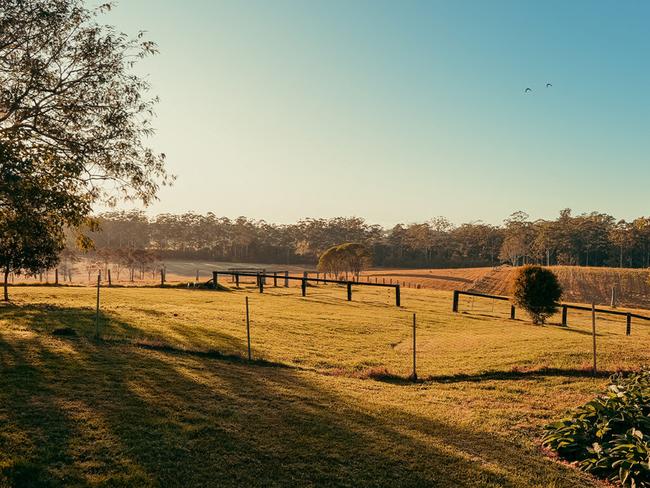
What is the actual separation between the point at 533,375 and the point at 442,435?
7.16 m

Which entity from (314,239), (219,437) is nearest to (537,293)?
(219,437)

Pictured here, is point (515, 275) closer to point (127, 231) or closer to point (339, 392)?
point (339, 392)

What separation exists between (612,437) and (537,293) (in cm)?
2389

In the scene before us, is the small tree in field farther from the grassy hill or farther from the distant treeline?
the distant treeline

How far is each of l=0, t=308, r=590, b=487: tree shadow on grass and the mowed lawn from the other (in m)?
0.04

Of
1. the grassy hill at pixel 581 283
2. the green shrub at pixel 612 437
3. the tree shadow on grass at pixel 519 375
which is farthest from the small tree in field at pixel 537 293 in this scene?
the grassy hill at pixel 581 283

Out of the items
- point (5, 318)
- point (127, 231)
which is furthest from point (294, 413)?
point (127, 231)

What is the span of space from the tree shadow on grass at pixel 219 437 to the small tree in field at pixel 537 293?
23.1 m

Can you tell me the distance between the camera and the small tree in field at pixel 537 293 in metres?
30.2

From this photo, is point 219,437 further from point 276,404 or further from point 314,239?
point 314,239

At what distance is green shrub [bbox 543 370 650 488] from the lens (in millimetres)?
7410

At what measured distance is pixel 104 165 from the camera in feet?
68.5

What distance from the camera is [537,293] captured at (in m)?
30.6

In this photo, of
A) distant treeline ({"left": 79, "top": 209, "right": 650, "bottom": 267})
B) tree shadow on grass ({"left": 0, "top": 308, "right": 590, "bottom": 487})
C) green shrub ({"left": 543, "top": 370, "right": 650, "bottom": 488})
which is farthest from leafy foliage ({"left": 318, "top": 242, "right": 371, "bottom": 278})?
green shrub ({"left": 543, "top": 370, "right": 650, "bottom": 488})
